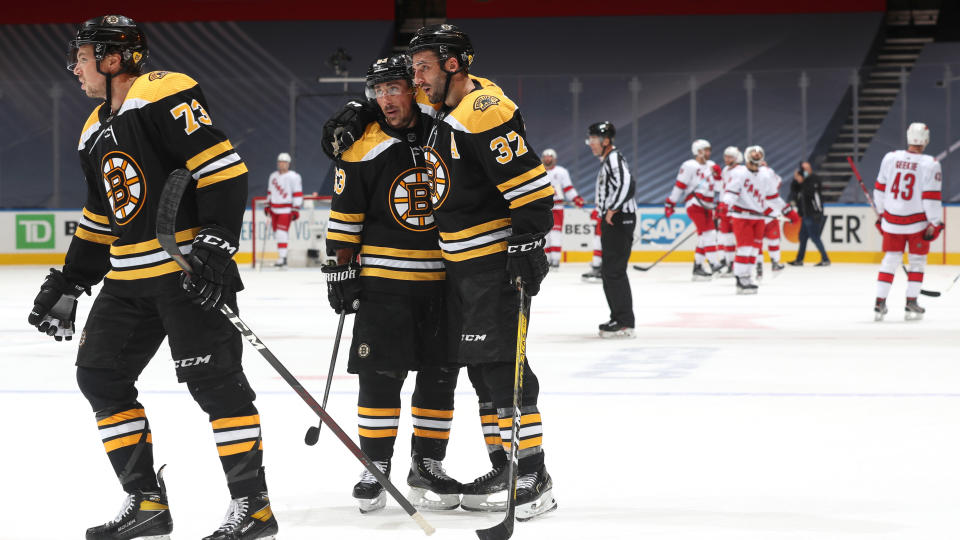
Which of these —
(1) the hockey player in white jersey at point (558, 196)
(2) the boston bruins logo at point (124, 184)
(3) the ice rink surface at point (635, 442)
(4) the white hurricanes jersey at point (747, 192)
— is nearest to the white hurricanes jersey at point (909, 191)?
(3) the ice rink surface at point (635, 442)

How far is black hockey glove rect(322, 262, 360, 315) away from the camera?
3.61 m

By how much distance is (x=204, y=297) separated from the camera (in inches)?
115

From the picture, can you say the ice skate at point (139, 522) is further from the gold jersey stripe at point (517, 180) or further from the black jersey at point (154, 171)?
the gold jersey stripe at point (517, 180)

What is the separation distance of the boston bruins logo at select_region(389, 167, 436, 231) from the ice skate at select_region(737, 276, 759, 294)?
30.0 ft

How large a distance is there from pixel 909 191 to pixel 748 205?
12.4 ft

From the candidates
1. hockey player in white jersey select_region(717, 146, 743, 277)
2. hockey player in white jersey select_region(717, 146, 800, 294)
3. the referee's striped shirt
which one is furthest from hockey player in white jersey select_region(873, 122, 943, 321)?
hockey player in white jersey select_region(717, 146, 743, 277)

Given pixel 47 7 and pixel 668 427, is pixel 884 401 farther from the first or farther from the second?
pixel 47 7

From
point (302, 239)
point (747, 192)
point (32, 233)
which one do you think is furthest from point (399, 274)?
point (32, 233)

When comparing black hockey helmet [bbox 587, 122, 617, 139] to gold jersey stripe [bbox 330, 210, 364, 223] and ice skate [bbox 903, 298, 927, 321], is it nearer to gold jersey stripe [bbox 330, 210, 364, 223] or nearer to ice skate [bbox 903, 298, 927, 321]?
ice skate [bbox 903, 298, 927, 321]

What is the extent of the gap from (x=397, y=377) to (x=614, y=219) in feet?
16.6

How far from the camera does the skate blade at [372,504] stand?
351 cm

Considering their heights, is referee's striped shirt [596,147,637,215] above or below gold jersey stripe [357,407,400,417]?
above

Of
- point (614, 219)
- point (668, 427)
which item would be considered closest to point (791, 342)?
point (614, 219)

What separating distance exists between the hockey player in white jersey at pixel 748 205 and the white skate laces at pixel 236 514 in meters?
9.76
